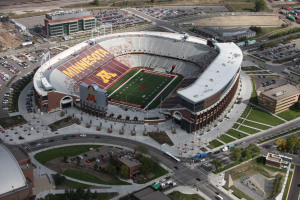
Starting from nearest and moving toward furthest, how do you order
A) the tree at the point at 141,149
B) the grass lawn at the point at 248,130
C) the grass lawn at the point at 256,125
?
the tree at the point at 141,149 → the grass lawn at the point at 248,130 → the grass lawn at the point at 256,125

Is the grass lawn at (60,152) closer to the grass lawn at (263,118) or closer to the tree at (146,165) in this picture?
the tree at (146,165)

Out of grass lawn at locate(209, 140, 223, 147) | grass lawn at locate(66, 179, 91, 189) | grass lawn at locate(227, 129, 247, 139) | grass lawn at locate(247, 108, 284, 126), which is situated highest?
grass lawn at locate(247, 108, 284, 126)

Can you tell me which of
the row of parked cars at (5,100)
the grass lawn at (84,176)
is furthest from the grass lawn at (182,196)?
the row of parked cars at (5,100)

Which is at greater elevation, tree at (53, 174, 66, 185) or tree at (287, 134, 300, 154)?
tree at (287, 134, 300, 154)

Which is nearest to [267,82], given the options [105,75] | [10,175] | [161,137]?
[161,137]

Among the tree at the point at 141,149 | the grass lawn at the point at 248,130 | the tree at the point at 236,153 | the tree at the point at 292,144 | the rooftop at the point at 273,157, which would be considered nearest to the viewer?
the tree at the point at 141,149

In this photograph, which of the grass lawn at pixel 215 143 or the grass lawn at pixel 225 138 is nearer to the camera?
the grass lawn at pixel 215 143

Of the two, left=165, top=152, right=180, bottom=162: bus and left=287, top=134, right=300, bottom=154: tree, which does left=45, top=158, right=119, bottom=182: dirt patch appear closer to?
left=165, top=152, right=180, bottom=162: bus

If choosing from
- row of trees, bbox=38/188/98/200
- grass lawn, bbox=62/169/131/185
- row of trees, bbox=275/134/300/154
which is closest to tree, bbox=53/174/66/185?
grass lawn, bbox=62/169/131/185
